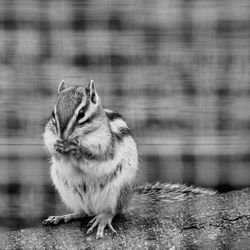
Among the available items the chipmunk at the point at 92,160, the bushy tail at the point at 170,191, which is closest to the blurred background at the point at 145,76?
the bushy tail at the point at 170,191

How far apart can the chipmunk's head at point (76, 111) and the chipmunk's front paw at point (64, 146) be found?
28 millimetres

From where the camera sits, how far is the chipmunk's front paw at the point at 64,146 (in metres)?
1.48

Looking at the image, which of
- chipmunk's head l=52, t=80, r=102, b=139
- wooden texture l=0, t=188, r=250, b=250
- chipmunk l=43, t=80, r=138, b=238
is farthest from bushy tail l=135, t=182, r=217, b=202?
chipmunk's head l=52, t=80, r=102, b=139

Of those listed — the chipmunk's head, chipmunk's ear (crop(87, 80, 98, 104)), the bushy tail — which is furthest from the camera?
the bushy tail

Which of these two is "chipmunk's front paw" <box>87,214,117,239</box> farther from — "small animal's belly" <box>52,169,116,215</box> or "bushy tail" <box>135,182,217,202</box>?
"bushy tail" <box>135,182,217,202</box>

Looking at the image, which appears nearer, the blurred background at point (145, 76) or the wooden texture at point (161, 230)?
the wooden texture at point (161, 230)

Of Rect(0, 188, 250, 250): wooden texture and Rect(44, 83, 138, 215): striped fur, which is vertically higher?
Rect(44, 83, 138, 215): striped fur

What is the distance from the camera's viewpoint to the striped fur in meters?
1.51

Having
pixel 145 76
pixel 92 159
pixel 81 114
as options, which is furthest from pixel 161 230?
pixel 145 76

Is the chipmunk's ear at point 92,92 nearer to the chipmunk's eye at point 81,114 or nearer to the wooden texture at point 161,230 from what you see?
the chipmunk's eye at point 81,114

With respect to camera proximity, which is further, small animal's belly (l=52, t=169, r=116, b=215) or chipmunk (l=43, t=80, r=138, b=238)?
small animal's belly (l=52, t=169, r=116, b=215)

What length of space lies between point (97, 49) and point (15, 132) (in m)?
0.35

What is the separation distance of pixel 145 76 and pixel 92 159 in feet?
1.82

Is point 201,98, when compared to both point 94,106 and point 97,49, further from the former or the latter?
point 94,106
